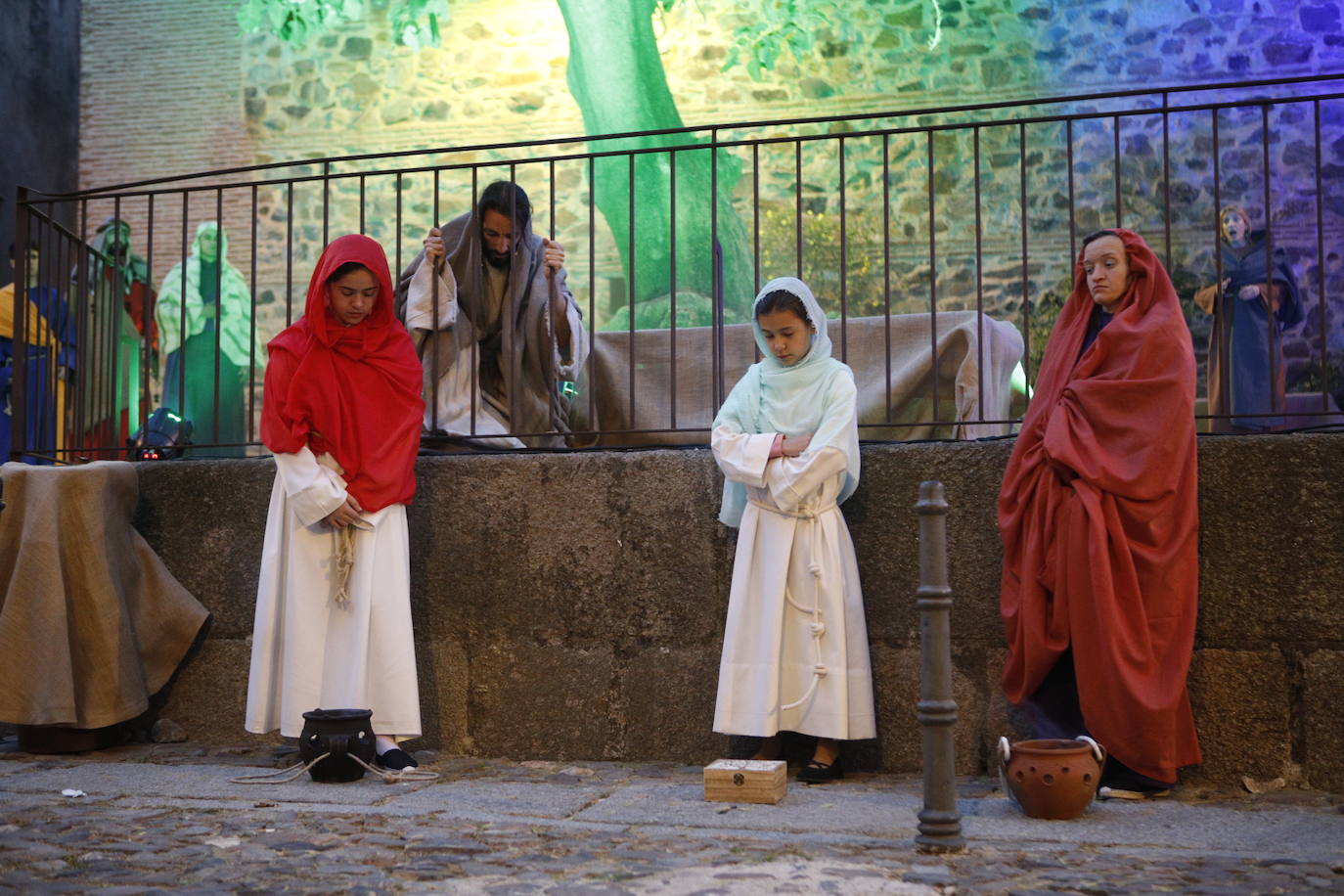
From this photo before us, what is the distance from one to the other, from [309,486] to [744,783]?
66.7 inches

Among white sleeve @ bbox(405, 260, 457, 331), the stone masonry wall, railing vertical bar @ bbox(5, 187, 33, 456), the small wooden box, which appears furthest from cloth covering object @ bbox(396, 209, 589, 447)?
the stone masonry wall

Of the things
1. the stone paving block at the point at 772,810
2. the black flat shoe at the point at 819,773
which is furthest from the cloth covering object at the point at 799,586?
the stone paving block at the point at 772,810

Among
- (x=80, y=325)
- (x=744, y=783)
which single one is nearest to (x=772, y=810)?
(x=744, y=783)

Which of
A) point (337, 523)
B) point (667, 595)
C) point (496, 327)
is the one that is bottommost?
point (667, 595)

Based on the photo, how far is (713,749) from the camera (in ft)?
15.0

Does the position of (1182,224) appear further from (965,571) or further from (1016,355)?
(965,571)

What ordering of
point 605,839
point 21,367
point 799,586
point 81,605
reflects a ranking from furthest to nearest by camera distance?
point 21,367
point 81,605
point 799,586
point 605,839

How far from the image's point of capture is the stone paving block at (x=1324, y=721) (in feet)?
13.1

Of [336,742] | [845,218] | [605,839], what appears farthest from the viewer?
[845,218]

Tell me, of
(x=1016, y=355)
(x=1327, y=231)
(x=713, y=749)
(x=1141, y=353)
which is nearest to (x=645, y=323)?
(x=1016, y=355)

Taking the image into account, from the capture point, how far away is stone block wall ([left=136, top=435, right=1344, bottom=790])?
13.4 ft

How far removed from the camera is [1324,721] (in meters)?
4.01

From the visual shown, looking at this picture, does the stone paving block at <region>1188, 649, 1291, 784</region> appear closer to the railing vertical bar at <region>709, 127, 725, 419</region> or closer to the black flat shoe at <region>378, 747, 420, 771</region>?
the railing vertical bar at <region>709, 127, 725, 419</region>

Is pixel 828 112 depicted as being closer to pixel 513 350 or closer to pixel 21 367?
pixel 513 350
